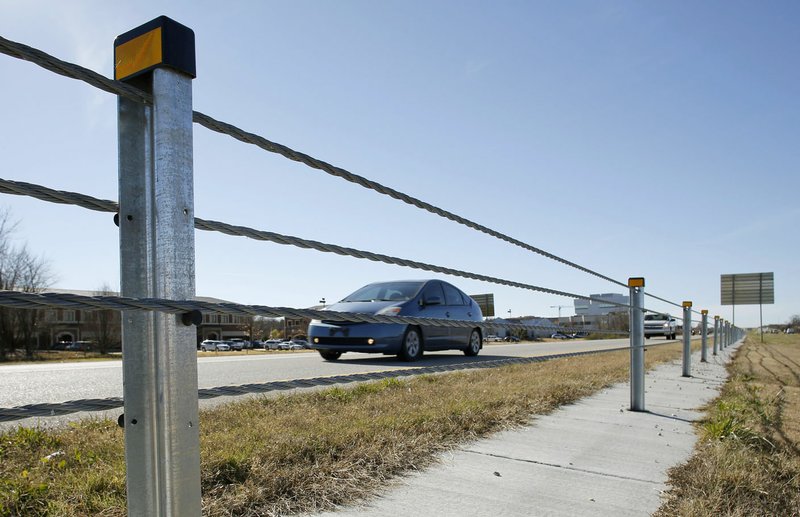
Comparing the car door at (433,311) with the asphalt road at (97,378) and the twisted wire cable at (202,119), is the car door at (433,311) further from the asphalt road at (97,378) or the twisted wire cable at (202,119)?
the twisted wire cable at (202,119)

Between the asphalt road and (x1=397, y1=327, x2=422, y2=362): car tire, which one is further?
(x1=397, y1=327, x2=422, y2=362): car tire

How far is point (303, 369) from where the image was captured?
23.6ft

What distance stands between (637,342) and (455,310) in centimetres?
486

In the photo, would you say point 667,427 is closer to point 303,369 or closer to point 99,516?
point 99,516

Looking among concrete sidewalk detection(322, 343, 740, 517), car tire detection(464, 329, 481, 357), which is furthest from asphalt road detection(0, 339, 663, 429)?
car tire detection(464, 329, 481, 357)

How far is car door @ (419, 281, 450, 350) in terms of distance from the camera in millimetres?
9000

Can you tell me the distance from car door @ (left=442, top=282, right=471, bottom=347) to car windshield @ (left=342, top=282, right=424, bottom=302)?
79cm

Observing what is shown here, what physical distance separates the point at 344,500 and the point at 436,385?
3281 mm

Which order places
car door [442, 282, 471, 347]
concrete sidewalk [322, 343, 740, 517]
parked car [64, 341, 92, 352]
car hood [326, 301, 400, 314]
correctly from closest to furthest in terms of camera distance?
1. concrete sidewalk [322, 343, 740, 517]
2. parked car [64, 341, 92, 352]
3. car hood [326, 301, 400, 314]
4. car door [442, 282, 471, 347]

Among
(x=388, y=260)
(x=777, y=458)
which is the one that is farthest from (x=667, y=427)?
(x=388, y=260)

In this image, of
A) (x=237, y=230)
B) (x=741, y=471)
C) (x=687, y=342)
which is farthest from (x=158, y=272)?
→ (x=687, y=342)

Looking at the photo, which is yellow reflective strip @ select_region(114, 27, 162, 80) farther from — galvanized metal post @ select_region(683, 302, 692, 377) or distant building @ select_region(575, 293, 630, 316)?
galvanized metal post @ select_region(683, 302, 692, 377)

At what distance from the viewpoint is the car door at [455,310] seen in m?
9.74

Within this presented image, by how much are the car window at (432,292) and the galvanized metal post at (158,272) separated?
7.77 metres
